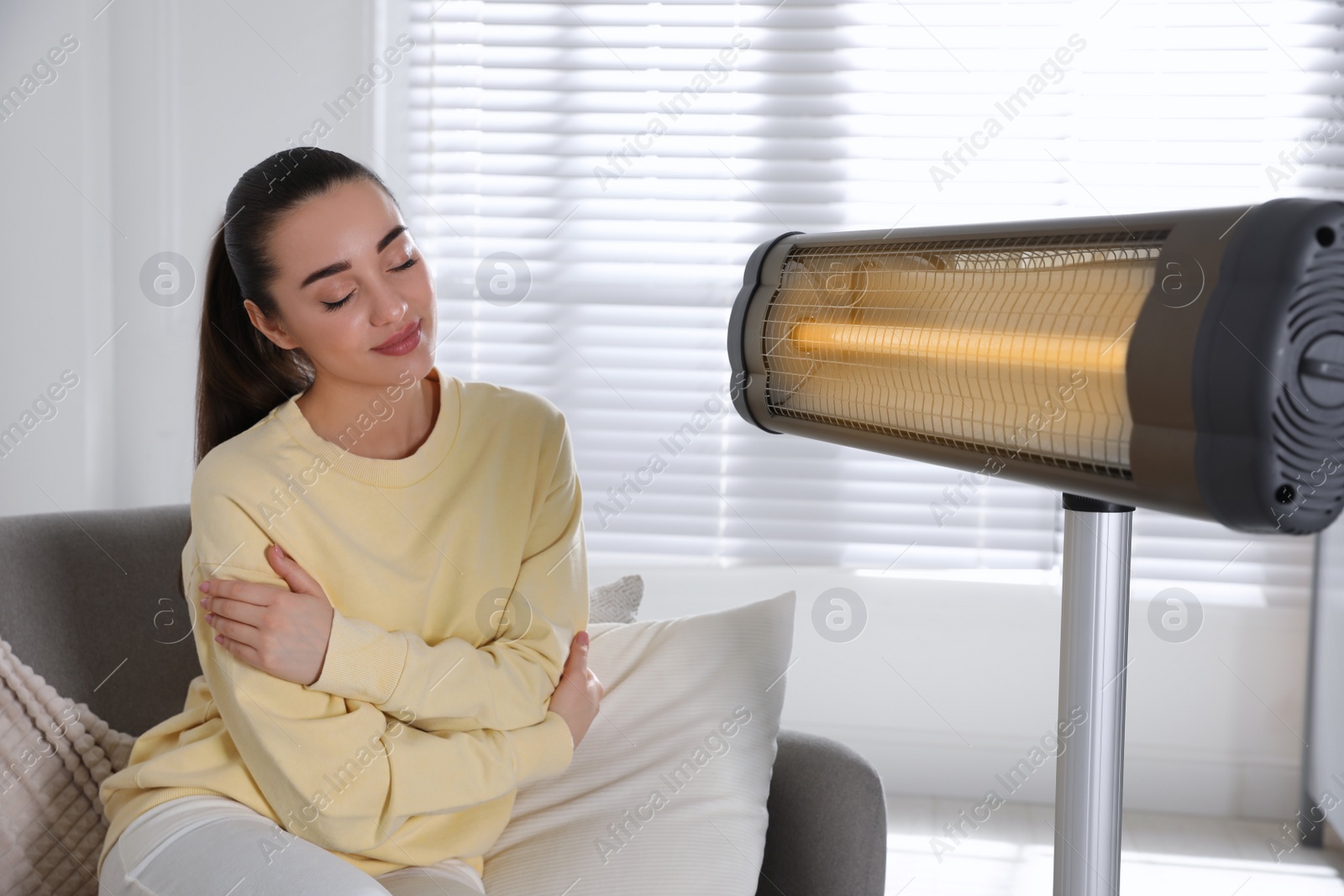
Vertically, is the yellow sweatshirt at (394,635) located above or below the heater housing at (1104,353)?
below

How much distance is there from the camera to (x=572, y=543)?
51.5 inches

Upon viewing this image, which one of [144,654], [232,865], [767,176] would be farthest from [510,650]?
[767,176]

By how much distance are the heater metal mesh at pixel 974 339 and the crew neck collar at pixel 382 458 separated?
1.85 ft

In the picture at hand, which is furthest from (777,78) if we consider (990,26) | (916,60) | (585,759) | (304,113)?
(585,759)

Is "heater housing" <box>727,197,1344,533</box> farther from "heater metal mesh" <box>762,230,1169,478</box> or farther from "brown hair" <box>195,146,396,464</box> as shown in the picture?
"brown hair" <box>195,146,396,464</box>

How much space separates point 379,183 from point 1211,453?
3.28 feet

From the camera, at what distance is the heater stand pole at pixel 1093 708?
63 centimetres

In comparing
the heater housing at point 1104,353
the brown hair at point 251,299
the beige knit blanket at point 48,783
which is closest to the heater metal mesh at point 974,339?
the heater housing at point 1104,353

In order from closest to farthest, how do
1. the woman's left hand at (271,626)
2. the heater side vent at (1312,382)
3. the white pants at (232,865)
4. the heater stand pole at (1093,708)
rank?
the heater side vent at (1312,382)
the heater stand pole at (1093,708)
the white pants at (232,865)
the woman's left hand at (271,626)

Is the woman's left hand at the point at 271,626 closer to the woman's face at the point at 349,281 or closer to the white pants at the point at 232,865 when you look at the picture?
the white pants at the point at 232,865

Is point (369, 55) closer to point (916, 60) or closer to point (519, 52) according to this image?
point (519, 52)

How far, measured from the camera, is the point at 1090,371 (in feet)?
1.73

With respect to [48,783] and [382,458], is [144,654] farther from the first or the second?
[382,458]

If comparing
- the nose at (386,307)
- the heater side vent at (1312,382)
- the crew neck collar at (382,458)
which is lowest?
the crew neck collar at (382,458)
